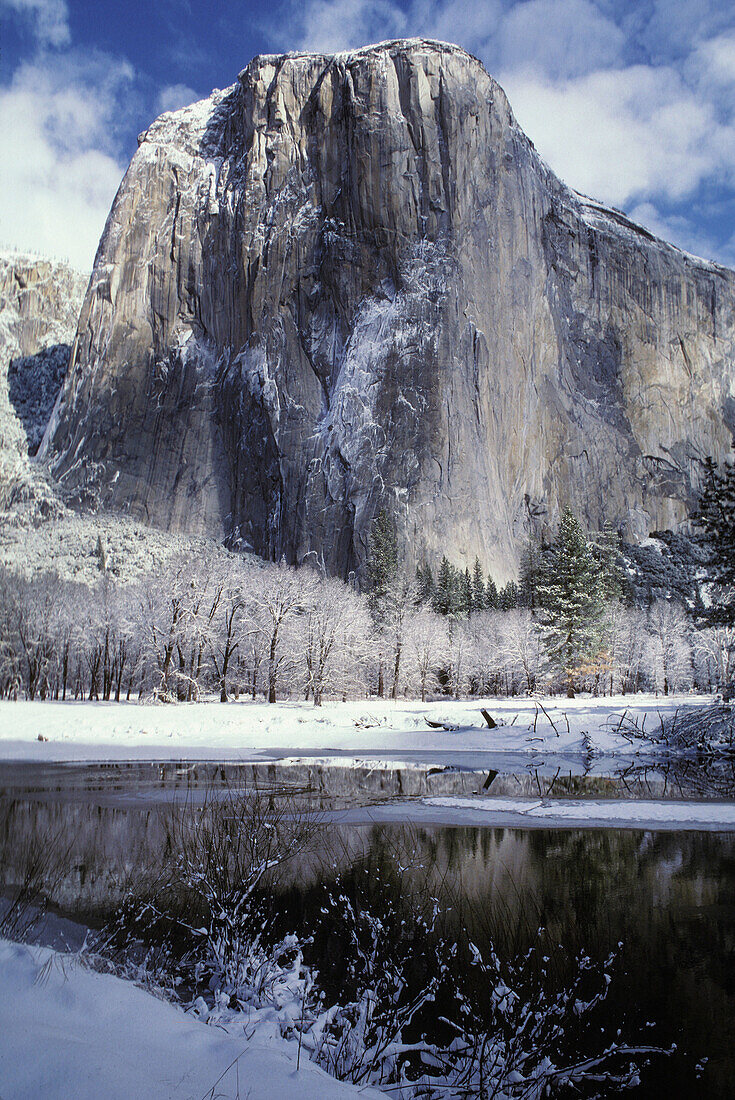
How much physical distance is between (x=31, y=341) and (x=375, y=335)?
10672 cm

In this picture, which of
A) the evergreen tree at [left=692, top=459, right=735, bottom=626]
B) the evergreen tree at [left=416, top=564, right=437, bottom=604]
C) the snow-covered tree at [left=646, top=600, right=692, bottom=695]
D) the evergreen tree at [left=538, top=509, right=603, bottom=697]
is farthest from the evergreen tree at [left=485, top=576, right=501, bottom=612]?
the evergreen tree at [left=692, top=459, right=735, bottom=626]

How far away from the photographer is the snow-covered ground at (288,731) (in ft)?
80.9

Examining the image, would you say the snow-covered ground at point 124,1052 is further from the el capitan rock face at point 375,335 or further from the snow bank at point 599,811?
the el capitan rock face at point 375,335

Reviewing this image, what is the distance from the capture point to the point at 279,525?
9600 cm

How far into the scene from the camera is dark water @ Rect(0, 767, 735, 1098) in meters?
5.68

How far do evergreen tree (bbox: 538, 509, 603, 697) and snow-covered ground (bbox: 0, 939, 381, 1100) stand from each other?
44.1 m

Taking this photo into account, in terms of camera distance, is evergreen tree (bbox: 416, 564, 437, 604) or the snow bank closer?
the snow bank

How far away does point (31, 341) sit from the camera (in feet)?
528

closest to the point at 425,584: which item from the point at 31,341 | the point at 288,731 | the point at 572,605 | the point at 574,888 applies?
the point at 572,605

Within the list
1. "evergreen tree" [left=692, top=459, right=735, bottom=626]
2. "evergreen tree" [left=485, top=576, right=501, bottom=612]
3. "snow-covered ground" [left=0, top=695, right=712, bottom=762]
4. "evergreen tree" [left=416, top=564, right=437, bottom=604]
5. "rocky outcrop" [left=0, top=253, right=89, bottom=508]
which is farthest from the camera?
"rocky outcrop" [left=0, top=253, right=89, bottom=508]

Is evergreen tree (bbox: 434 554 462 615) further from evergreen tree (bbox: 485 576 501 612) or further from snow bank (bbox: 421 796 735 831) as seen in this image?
snow bank (bbox: 421 796 735 831)

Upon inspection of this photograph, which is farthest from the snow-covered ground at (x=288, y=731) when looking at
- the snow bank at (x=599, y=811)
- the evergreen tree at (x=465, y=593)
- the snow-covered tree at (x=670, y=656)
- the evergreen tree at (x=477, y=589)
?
the evergreen tree at (x=477, y=589)

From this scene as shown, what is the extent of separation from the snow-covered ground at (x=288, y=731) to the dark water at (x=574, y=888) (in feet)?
38.7

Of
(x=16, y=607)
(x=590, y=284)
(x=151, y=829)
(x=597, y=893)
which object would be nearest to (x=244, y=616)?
(x=16, y=607)
